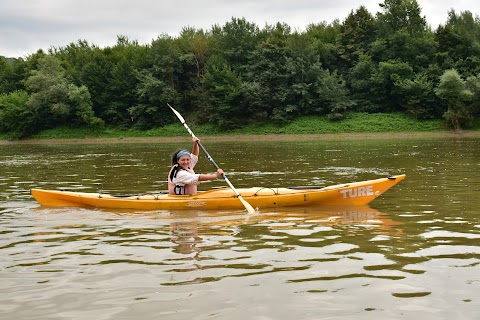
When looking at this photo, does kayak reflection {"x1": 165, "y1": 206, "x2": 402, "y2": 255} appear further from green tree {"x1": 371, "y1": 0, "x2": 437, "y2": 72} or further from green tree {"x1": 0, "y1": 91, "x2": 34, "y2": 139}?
green tree {"x1": 0, "y1": 91, "x2": 34, "y2": 139}

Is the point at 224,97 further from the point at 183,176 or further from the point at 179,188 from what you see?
the point at 183,176

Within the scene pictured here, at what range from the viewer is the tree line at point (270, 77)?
43.3 metres

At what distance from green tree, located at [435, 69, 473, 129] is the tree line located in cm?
7

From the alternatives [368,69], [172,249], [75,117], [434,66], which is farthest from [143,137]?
[172,249]

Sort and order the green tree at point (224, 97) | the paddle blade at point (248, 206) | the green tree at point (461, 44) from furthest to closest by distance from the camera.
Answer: the green tree at point (224, 97) < the green tree at point (461, 44) < the paddle blade at point (248, 206)

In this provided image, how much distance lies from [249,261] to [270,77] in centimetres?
4210

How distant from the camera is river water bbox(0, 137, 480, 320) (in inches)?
176

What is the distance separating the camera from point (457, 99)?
3975cm

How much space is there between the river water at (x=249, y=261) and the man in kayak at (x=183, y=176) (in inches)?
24.2

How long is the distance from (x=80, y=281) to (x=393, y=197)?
22.9 ft

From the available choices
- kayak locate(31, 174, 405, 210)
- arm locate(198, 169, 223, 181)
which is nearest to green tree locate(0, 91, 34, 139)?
kayak locate(31, 174, 405, 210)

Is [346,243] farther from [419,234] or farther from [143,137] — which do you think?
[143,137]

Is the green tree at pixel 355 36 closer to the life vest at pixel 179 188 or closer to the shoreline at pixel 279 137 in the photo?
the shoreline at pixel 279 137

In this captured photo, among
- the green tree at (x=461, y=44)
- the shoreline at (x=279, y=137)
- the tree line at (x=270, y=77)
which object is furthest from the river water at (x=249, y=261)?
the green tree at (x=461, y=44)
